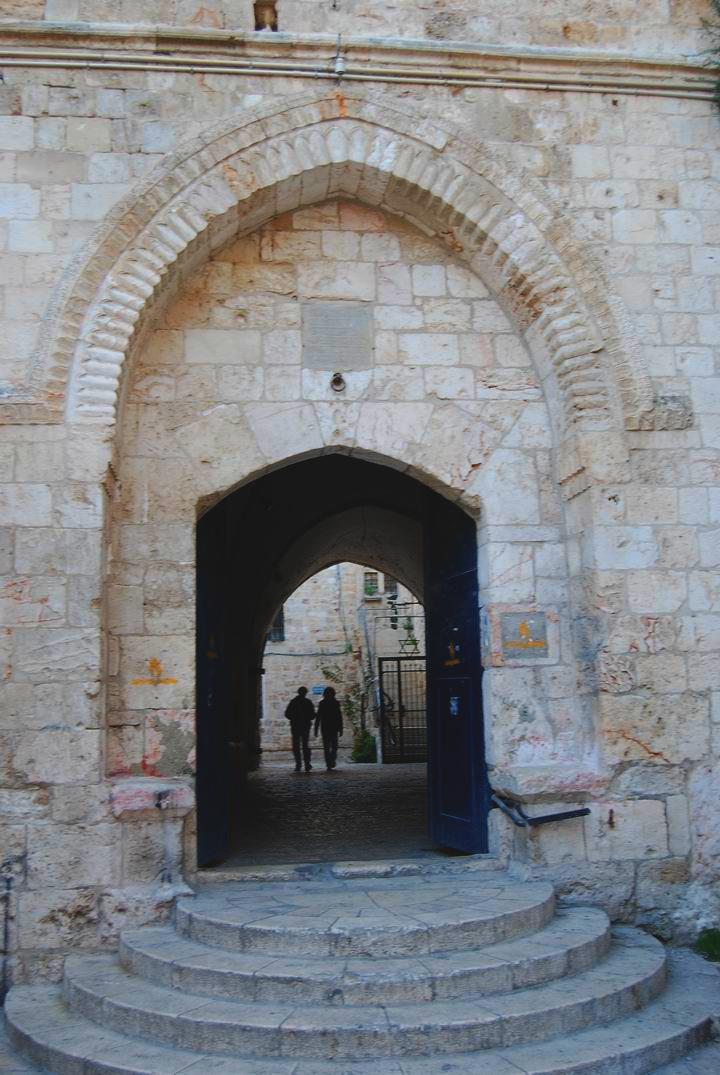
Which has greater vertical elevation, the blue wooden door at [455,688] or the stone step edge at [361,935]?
the blue wooden door at [455,688]

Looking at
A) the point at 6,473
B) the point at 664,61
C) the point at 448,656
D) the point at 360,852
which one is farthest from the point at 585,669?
the point at 664,61

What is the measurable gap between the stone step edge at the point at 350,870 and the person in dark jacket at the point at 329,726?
23.3 feet

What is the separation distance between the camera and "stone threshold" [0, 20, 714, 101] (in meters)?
5.16

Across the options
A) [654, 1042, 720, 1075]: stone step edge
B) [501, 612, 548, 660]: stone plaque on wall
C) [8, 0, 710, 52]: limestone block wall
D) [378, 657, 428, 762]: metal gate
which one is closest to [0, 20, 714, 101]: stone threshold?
[8, 0, 710, 52]: limestone block wall

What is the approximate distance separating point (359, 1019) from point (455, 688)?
2.57 m

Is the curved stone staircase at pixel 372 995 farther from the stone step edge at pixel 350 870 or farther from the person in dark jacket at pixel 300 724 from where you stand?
the person in dark jacket at pixel 300 724

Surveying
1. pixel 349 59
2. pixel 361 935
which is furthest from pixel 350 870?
pixel 349 59

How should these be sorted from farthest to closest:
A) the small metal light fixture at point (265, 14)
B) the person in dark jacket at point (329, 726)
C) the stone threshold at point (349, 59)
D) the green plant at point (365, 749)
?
the green plant at point (365, 749), the person in dark jacket at point (329, 726), the small metal light fixture at point (265, 14), the stone threshold at point (349, 59)

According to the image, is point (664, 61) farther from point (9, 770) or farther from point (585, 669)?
point (9, 770)

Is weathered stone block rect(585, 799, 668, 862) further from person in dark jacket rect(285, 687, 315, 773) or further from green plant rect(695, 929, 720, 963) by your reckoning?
person in dark jacket rect(285, 687, 315, 773)

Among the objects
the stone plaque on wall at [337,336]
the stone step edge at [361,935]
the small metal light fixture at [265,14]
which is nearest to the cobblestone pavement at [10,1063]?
the stone step edge at [361,935]

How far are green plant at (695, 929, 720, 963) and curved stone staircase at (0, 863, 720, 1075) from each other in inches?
5.5

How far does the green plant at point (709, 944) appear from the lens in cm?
→ 468

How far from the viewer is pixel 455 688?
19.4 feet
